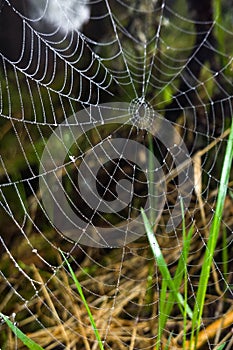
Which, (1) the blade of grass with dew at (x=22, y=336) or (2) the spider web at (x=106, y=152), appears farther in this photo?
(2) the spider web at (x=106, y=152)

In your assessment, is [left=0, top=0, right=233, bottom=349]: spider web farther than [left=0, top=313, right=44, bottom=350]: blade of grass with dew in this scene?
Yes

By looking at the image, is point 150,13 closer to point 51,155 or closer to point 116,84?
point 116,84

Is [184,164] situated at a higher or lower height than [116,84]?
lower

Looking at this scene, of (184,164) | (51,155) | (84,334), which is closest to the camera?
(84,334)

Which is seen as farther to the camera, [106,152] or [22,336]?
[106,152]

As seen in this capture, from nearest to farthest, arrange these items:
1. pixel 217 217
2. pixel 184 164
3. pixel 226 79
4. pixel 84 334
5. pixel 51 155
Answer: pixel 217 217
pixel 84 334
pixel 51 155
pixel 184 164
pixel 226 79

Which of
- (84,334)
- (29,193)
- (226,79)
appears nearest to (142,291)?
(84,334)

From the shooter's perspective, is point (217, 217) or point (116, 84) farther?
point (116, 84)

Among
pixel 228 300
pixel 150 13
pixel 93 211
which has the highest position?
pixel 150 13
